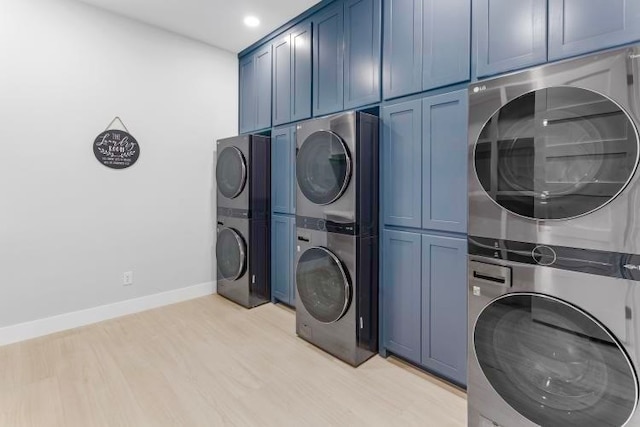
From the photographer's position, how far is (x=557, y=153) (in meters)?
1.22

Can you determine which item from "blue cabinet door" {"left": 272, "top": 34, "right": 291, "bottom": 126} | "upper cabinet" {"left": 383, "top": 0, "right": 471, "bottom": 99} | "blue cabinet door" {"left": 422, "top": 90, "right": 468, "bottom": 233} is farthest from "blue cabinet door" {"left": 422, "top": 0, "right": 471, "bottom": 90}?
"blue cabinet door" {"left": 272, "top": 34, "right": 291, "bottom": 126}

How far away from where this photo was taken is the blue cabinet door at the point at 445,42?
1.81 meters

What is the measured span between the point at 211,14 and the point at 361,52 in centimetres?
155

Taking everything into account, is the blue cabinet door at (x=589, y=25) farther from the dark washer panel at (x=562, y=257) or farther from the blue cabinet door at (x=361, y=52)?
the blue cabinet door at (x=361, y=52)

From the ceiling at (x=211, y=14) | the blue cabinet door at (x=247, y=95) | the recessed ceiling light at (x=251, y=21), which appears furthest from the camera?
the blue cabinet door at (x=247, y=95)

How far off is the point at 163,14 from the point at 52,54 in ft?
3.22

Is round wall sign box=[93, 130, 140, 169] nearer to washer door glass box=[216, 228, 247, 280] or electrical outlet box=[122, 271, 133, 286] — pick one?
electrical outlet box=[122, 271, 133, 286]

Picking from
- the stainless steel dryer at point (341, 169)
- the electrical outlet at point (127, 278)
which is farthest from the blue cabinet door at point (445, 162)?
the electrical outlet at point (127, 278)

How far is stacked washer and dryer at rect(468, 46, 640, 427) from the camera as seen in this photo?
1082mm

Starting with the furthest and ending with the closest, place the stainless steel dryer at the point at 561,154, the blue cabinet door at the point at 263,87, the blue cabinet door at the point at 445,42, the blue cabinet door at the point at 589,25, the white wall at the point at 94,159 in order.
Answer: the blue cabinet door at the point at 263,87 → the white wall at the point at 94,159 → the blue cabinet door at the point at 445,42 → the blue cabinet door at the point at 589,25 → the stainless steel dryer at the point at 561,154

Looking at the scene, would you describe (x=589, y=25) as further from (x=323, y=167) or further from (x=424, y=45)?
(x=323, y=167)

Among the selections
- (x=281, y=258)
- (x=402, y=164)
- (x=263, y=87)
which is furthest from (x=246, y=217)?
(x=402, y=164)

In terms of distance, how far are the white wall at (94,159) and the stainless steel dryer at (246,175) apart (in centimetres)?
41

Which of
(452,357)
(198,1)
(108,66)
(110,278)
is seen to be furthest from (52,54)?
(452,357)
